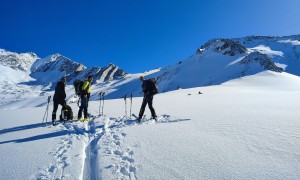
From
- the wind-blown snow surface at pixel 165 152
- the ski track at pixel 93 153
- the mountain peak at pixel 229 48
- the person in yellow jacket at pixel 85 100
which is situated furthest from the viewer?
the mountain peak at pixel 229 48

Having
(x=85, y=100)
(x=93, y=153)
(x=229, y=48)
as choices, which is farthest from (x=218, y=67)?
(x=93, y=153)

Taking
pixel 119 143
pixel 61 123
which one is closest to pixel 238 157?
pixel 119 143

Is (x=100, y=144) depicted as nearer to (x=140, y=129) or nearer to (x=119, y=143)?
(x=119, y=143)

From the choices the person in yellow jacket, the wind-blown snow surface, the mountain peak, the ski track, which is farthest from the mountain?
the wind-blown snow surface

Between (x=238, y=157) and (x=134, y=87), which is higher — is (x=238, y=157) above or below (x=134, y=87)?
below

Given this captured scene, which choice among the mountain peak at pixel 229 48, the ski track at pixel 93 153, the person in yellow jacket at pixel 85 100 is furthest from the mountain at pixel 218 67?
the ski track at pixel 93 153

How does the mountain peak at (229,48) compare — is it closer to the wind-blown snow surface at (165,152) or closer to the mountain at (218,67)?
the mountain at (218,67)

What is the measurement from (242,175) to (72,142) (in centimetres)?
565

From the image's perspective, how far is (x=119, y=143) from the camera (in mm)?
8172

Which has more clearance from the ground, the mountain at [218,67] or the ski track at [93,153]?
the mountain at [218,67]

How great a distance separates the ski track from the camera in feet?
19.2

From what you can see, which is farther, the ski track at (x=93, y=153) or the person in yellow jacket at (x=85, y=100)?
the person in yellow jacket at (x=85, y=100)

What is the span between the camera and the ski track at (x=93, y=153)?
5.85 metres

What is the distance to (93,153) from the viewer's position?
739 cm
